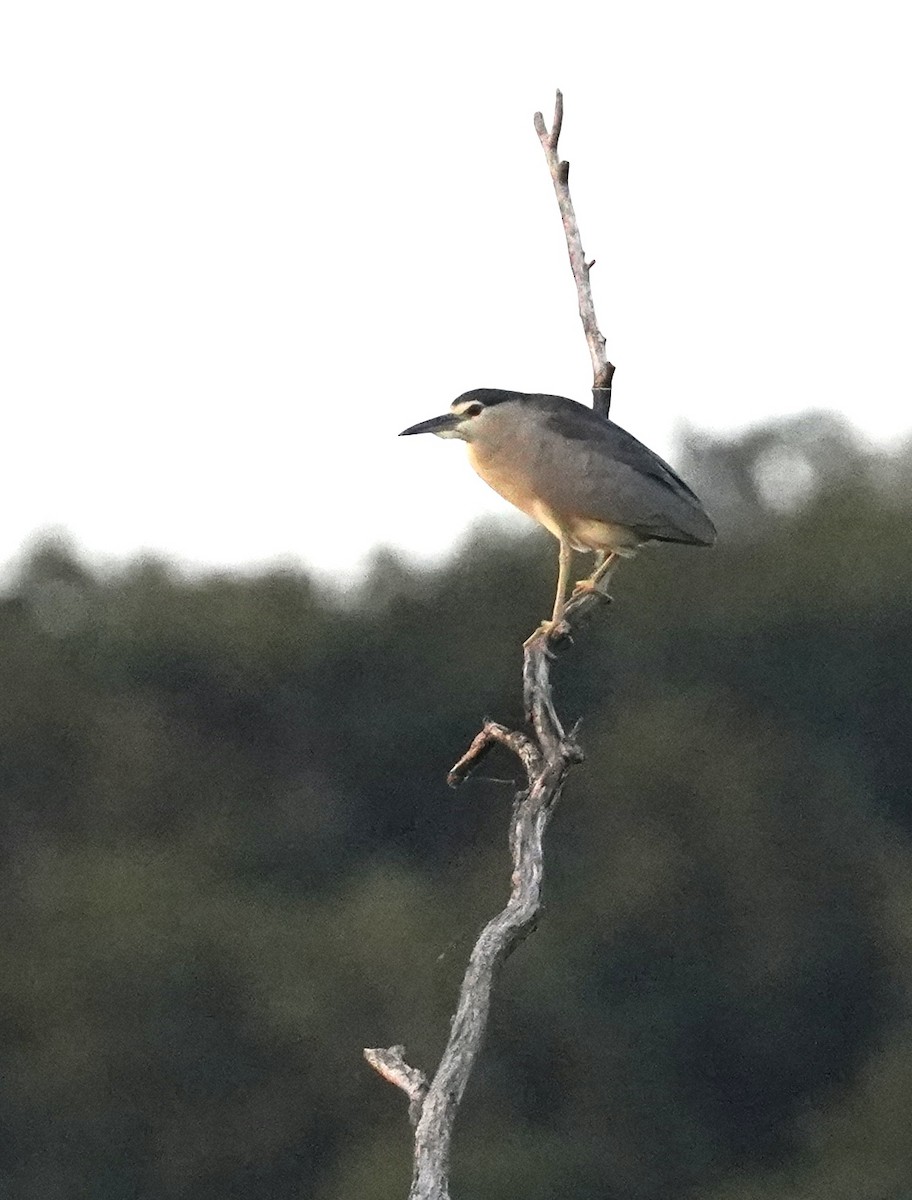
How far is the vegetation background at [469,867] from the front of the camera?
31.2m

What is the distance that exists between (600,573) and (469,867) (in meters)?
27.2

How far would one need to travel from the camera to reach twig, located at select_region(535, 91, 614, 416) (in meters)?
7.54

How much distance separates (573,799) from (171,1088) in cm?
722

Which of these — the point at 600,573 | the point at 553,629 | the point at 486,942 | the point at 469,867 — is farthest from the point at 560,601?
the point at 469,867

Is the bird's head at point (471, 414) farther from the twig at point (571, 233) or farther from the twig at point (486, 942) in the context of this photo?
the twig at point (486, 942)

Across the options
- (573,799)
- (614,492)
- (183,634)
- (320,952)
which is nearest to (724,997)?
(573,799)

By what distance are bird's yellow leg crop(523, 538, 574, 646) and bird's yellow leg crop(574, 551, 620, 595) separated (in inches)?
1.8

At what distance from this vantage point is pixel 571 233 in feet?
24.7

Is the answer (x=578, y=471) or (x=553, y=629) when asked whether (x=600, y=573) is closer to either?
(x=578, y=471)

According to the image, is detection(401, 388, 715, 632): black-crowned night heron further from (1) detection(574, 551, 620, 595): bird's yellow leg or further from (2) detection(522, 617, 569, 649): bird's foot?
(2) detection(522, 617, 569, 649): bird's foot

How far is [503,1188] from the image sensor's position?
91.9ft

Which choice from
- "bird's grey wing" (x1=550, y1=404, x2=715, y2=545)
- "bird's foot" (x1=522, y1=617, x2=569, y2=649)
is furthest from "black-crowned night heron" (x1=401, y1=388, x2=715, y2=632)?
"bird's foot" (x1=522, y1=617, x2=569, y2=649)

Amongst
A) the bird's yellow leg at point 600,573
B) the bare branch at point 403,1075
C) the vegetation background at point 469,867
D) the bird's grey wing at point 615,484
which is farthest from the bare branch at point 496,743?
the vegetation background at point 469,867

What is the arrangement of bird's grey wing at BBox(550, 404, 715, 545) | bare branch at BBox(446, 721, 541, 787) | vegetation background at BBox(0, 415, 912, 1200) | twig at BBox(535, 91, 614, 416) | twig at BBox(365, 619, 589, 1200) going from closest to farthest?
twig at BBox(365, 619, 589, 1200), bare branch at BBox(446, 721, 541, 787), twig at BBox(535, 91, 614, 416), bird's grey wing at BBox(550, 404, 715, 545), vegetation background at BBox(0, 415, 912, 1200)
